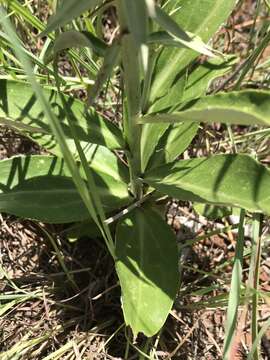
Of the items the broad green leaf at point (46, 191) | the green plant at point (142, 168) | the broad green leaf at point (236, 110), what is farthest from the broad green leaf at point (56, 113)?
the broad green leaf at point (236, 110)

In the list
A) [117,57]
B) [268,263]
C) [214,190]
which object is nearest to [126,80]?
[117,57]

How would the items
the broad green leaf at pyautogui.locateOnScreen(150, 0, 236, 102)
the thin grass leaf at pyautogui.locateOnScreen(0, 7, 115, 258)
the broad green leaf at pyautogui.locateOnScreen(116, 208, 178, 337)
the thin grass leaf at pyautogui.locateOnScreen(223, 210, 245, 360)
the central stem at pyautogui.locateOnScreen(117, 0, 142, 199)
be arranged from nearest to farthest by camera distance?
the thin grass leaf at pyautogui.locateOnScreen(0, 7, 115, 258), the central stem at pyautogui.locateOnScreen(117, 0, 142, 199), the thin grass leaf at pyautogui.locateOnScreen(223, 210, 245, 360), the broad green leaf at pyautogui.locateOnScreen(116, 208, 178, 337), the broad green leaf at pyautogui.locateOnScreen(150, 0, 236, 102)

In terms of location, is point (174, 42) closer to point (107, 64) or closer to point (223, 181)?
point (107, 64)

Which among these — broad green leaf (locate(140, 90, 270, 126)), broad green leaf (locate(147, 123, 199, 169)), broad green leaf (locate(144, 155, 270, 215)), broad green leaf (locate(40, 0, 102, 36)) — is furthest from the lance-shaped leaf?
broad green leaf (locate(40, 0, 102, 36))

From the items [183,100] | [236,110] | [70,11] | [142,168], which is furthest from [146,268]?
[70,11]

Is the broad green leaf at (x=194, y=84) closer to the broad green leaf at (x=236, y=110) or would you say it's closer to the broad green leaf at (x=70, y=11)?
the broad green leaf at (x=236, y=110)

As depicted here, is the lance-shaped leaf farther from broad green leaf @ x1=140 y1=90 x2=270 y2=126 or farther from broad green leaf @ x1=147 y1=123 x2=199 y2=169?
broad green leaf @ x1=140 y1=90 x2=270 y2=126
